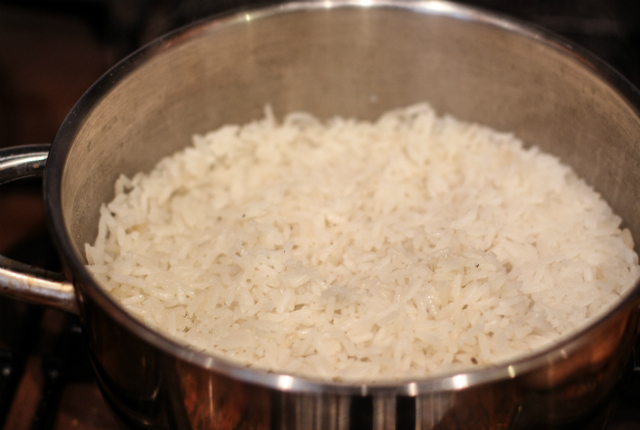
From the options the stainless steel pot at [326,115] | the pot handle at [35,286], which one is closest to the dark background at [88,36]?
the stainless steel pot at [326,115]

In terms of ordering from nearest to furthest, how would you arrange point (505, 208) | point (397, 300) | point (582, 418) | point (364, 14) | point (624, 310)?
point (624, 310) < point (582, 418) < point (397, 300) < point (505, 208) < point (364, 14)

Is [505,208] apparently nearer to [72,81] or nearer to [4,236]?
[4,236]

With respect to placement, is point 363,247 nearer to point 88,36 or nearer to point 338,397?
point 338,397

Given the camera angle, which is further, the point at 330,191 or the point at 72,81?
the point at 72,81

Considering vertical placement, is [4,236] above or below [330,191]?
below

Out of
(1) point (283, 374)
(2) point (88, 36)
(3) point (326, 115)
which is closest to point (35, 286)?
(1) point (283, 374)

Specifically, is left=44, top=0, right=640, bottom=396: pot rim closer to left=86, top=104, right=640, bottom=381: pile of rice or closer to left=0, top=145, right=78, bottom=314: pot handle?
left=0, top=145, right=78, bottom=314: pot handle

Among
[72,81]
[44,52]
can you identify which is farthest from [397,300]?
[44,52]

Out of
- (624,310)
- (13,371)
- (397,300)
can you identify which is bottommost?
(13,371)
